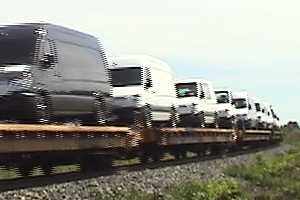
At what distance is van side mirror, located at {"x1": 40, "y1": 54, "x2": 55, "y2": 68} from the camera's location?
15258 mm

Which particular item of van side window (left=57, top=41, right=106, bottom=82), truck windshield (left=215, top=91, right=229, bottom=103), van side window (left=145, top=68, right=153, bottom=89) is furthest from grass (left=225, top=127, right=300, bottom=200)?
truck windshield (left=215, top=91, right=229, bottom=103)

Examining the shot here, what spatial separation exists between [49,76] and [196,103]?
1444cm

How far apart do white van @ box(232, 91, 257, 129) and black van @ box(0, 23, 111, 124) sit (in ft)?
69.0

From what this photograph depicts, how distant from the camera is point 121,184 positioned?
1550 cm

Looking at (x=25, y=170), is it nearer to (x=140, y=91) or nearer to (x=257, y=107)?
(x=140, y=91)

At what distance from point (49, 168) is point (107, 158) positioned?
194 cm

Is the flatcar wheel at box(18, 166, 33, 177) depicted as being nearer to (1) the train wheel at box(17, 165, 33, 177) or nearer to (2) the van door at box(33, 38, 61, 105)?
(1) the train wheel at box(17, 165, 33, 177)

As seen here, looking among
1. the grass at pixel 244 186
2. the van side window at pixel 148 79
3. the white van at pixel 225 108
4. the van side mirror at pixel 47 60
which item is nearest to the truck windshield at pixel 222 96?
the white van at pixel 225 108

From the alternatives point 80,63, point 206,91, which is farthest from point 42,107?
point 206,91

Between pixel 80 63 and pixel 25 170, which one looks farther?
pixel 80 63

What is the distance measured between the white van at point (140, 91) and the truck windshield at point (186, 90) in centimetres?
476

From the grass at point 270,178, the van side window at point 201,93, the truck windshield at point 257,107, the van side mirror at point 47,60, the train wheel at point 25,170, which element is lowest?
the grass at point 270,178

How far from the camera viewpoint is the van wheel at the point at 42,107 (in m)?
14.5

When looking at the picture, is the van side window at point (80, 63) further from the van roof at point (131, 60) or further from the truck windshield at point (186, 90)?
the truck windshield at point (186, 90)
